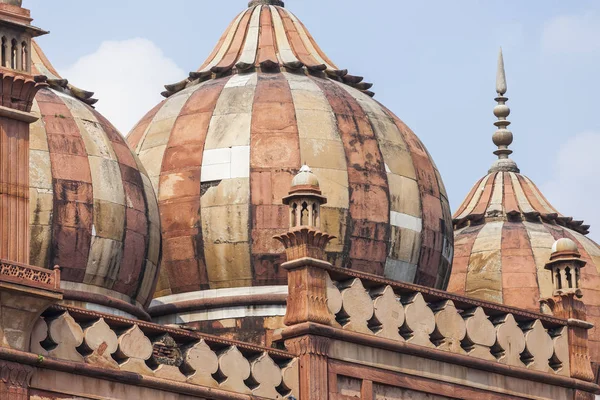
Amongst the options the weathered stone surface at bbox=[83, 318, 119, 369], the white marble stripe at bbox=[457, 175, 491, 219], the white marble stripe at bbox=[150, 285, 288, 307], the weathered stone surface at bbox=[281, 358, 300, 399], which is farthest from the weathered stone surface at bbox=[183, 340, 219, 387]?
the white marble stripe at bbox=[457, 175, 491, 219]

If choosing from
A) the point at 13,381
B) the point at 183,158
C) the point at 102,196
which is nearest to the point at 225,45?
the point at 183,158

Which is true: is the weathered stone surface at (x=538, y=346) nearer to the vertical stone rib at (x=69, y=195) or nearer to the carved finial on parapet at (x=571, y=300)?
the carved finial on parapet at (x=571, y=300)

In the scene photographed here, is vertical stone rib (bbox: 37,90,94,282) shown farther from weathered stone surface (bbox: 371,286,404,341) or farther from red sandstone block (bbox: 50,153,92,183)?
weathered stone surface (bbox: 371,286,404,341)

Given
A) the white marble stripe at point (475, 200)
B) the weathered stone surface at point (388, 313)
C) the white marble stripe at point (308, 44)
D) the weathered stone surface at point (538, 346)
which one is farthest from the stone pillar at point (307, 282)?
the white marble stripe at point (475, 200)

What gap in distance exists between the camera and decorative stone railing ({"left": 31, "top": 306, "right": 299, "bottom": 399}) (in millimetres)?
36125

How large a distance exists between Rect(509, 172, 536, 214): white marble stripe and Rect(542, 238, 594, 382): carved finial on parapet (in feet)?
37.1

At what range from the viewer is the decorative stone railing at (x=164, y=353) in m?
36.1

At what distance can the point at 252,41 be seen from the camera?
49.3 metres

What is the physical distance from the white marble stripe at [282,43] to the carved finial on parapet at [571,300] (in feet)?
25.1

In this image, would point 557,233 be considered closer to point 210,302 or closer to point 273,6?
point 273,6

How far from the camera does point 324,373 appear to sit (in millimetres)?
39375

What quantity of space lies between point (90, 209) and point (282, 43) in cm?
918

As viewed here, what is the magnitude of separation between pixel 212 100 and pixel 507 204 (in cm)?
1130

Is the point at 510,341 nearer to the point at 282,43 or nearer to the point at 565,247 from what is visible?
the point at 565,247
